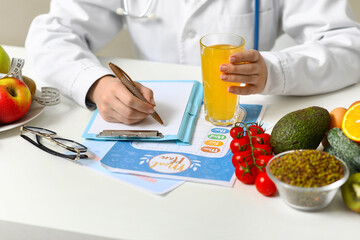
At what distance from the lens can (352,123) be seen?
799 mm

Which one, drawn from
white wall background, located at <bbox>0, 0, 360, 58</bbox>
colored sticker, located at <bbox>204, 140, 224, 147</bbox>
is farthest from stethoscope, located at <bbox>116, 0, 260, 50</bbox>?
white wall background, located at <bbox>0, 0, 360, 58</bbox>

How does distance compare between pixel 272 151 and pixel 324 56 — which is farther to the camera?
pixel 324 56

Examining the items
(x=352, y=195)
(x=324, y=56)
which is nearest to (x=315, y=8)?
(x=324, y=56)

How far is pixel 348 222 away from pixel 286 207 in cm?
10

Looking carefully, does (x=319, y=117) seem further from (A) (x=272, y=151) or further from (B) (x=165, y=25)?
(B) (x=165, y=25)

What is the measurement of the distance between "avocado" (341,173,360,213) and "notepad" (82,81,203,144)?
34 centimetres

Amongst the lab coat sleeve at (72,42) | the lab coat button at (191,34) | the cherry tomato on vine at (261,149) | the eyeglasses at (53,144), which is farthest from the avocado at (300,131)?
the lab coat button at (191,34)

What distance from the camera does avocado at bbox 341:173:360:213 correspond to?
707 millimetres

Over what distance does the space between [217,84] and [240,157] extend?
0.24 m

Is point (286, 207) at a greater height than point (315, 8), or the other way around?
point (315, 8)

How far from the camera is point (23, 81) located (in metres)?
1.09

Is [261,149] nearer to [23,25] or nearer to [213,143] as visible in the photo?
[213,143]

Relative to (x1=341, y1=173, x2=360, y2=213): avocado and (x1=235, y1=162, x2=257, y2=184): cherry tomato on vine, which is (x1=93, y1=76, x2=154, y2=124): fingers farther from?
(x1=341, y1=173, x2=360, y2=213): avocado

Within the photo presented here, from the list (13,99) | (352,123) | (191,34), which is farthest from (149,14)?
(352,123)
